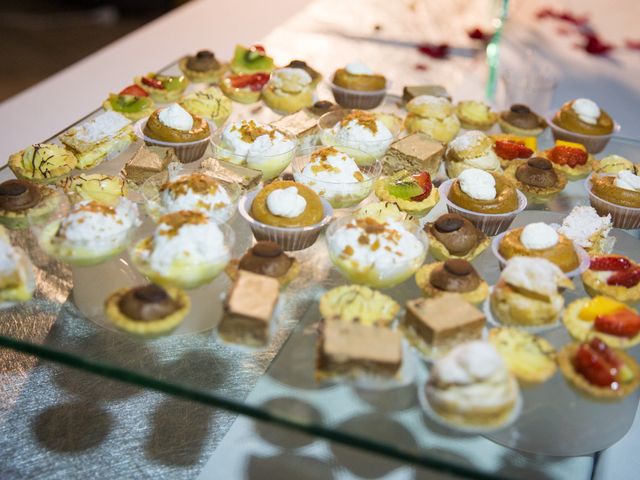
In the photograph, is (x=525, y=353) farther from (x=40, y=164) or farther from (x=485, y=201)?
(x=40, y=164)

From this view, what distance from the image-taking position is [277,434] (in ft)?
7.07

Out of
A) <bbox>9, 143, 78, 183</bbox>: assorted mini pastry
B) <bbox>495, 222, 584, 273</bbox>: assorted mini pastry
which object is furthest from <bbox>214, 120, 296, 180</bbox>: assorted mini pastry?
<bbox>495, 222, 584, 273</bbox>: assorted mini pastry

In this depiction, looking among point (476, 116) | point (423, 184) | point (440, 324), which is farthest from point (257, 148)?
point (440, 324)

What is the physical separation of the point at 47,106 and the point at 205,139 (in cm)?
91

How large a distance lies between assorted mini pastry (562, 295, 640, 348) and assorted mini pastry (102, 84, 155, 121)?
1904 mm

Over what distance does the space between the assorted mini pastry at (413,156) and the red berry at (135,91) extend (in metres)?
1.12

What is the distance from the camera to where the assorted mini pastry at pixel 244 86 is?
3.35 m

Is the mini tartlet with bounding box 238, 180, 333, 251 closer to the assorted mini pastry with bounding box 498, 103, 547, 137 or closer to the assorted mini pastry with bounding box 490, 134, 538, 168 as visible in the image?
the assorted mini pastry with bounding box 490, 134, 538, 168

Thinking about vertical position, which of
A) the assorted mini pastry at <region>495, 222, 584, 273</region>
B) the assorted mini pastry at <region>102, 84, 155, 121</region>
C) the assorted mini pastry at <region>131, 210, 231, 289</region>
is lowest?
the assorted mini pastry at <region>102, 84, 155, 121</region>

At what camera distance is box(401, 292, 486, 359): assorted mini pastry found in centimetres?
183

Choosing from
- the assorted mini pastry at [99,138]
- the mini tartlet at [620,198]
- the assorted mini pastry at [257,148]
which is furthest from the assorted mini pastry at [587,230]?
the assorted mini pastry at [99,138]

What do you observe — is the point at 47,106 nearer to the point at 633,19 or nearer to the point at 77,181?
the point at 77,181

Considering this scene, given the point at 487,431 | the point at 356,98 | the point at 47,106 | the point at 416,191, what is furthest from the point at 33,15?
the point at 487,431

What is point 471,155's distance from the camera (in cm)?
285
